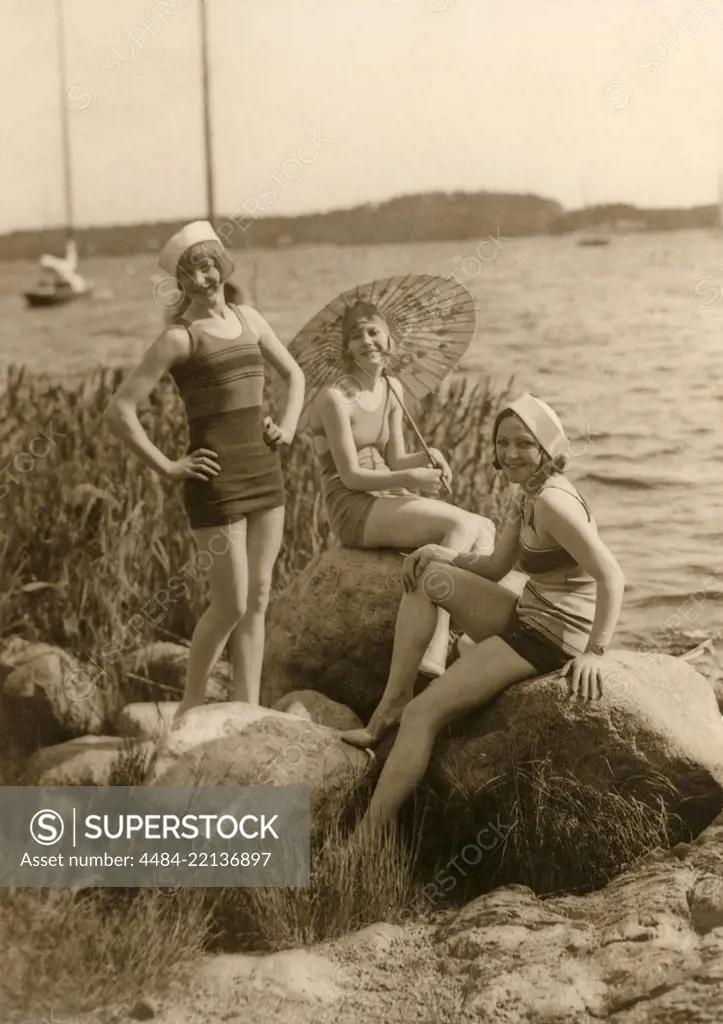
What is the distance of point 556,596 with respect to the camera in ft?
13.3

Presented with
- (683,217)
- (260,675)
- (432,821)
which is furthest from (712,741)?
(683,217)

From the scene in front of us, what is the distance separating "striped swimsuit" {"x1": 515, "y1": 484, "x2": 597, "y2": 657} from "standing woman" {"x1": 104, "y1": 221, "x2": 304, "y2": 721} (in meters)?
0.97

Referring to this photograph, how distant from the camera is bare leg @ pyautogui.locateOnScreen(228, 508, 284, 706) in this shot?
434 cm

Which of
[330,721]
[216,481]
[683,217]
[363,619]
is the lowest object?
[330,721]

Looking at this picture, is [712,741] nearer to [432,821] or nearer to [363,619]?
[432,821]

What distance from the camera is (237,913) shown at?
4070mm

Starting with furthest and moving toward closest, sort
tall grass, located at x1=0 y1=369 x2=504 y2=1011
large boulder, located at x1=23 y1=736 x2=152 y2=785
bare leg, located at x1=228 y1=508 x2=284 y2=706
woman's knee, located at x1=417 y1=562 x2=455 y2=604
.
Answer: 1. tall grass, located at x1=0 y1=369 x2=504 y2=1011
2. bare leg, located at x1=228 y1=508 x2=284 y2=706
3. large boulder, located at x1=23 y1=736 x2=152 y2=785
4. woman's knee, located at x1=417 y1=562 x2=455 y2=604

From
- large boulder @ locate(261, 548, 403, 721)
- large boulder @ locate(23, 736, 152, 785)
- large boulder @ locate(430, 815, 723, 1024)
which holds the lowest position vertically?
large boulder @ locate(430, 815, 723, 1024)

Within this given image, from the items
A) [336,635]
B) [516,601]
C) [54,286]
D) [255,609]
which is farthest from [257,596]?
[54,286]

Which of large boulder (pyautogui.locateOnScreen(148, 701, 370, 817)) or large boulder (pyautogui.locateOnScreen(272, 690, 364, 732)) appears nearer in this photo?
large boulder (pyautogui.locateOnScreen(148, 701, 370, 817))

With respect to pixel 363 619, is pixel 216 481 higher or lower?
higher

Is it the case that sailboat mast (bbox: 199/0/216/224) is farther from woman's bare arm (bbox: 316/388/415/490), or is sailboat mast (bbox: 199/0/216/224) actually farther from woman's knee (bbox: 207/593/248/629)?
woman's knee (bbox: 207/593/248/629)

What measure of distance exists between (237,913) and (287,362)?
2.01 metres

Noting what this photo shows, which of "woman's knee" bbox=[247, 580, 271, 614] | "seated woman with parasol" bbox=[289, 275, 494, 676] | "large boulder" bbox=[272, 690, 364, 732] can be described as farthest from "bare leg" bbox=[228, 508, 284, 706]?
"seated woman with parasol" bbox=[289, 275, 494, 676]
